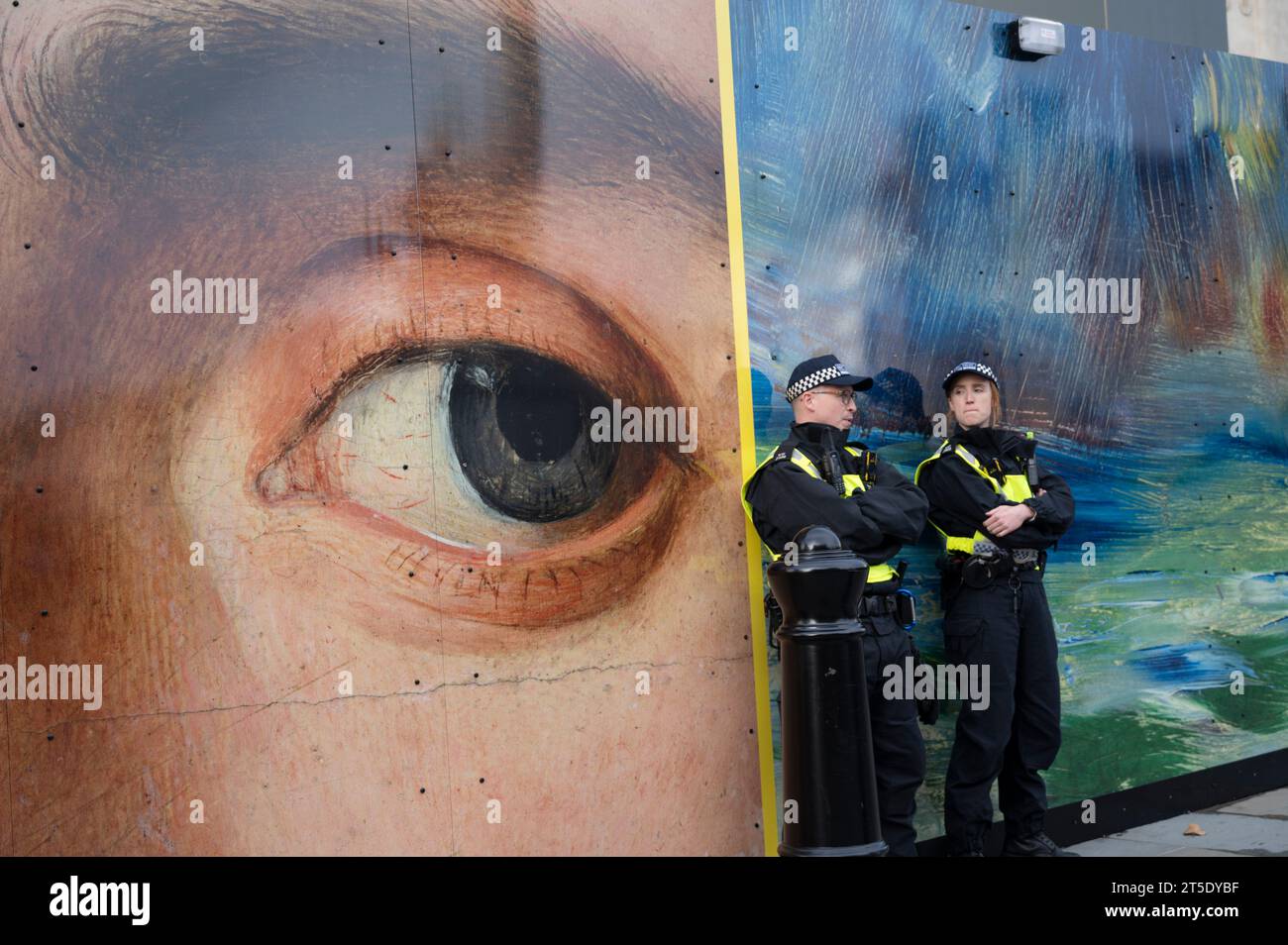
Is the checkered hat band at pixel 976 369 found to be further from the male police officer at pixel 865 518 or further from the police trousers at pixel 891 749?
the police trousers at pixel 891 749

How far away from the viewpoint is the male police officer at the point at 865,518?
16.1 ft

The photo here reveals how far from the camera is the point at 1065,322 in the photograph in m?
6.35

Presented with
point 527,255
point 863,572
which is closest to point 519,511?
point 527,255

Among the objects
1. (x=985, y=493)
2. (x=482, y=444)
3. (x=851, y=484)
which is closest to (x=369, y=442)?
(x=482, y=444)

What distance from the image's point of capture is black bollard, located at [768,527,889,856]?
455cm

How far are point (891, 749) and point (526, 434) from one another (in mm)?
1782

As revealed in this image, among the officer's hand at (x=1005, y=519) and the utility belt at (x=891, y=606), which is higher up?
the officer's hand at (x=1005, y=519)

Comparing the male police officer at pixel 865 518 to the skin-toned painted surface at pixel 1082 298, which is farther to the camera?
the skin-toned painted surface at pixel 1082 298

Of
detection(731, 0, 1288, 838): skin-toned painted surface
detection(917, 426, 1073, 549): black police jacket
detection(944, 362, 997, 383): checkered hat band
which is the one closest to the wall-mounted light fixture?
detection(731, 0, 1288, 838): skin-toned painted surface

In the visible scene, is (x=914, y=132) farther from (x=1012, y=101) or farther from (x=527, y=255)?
(x=527, y=255)

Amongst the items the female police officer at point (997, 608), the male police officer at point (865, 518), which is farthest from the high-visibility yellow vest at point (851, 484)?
the female police officer at point (997, 608)

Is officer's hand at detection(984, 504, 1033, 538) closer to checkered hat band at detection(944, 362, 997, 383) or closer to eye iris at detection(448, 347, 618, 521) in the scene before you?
checkered hat band at detection(944, 362, 997, 383)

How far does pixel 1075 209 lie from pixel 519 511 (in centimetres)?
321

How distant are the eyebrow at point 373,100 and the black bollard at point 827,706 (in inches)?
61.2
